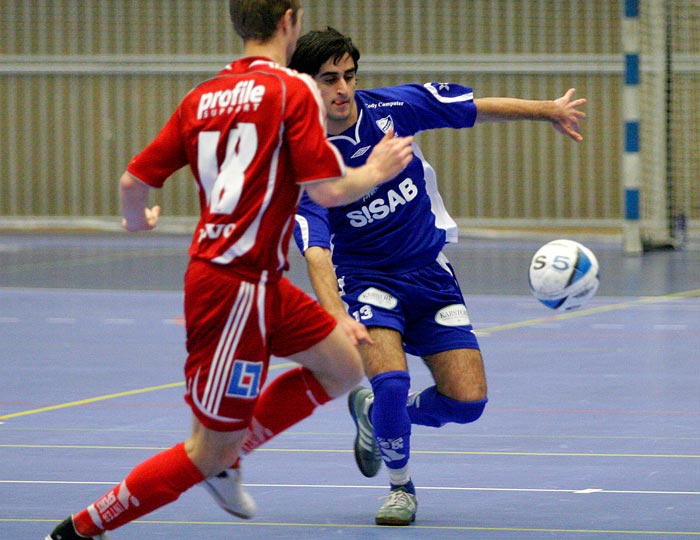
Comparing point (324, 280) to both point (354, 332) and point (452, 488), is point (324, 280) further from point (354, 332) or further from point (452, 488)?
point (452, 488)

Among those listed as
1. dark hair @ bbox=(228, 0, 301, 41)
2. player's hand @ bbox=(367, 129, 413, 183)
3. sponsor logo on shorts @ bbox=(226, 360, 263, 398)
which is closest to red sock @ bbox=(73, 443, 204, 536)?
sponsor logo on shorts @ bbox=(226, 360, 263, 398)

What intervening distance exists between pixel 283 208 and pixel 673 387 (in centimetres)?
427

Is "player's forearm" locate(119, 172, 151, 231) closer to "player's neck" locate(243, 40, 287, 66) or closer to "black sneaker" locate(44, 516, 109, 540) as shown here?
"player's neck" locate(243, 40, 287, 66)

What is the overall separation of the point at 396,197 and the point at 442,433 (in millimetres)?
1648

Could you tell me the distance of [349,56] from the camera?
4742mm

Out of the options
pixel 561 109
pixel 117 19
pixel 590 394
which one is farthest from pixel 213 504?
pixel 117 19

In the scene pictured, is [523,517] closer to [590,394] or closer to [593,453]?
[593,453]

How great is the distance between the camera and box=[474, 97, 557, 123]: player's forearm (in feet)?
16.3

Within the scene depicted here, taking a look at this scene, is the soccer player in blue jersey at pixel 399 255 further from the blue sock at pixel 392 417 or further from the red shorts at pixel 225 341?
the red shorts at pixel 225 341

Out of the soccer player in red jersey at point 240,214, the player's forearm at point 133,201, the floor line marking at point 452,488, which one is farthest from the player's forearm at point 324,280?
the floor line marking at point 452,488

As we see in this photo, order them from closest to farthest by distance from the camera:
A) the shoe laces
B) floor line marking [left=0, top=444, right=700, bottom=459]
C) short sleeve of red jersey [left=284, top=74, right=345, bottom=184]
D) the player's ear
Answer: short sleeve of red jersey [left=284, top=74, right=345, bottom=184], the player's ear, the shoe laces, floor line marking [left=0, top=444, right=700, bottom=459]

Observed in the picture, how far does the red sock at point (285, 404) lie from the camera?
4.03 meters

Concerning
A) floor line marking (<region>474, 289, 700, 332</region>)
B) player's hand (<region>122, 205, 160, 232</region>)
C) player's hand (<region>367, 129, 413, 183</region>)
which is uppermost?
player's hand (<region>367, 129, 413, 183</region>)

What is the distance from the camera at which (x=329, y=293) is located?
14.0 feet
